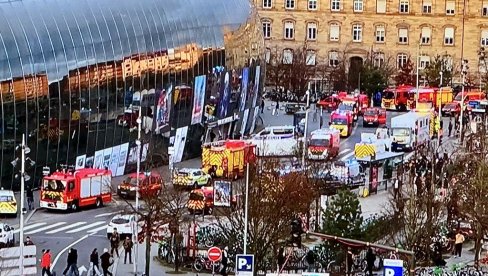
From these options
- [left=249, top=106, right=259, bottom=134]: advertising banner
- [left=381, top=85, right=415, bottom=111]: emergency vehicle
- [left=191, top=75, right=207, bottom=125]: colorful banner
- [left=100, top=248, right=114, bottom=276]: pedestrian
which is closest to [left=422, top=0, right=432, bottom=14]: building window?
[left=381, top=85, right=415, bottom=111]: emergency vehicle

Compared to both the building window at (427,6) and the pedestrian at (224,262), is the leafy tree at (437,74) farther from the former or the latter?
the pedestrian at (224,262)

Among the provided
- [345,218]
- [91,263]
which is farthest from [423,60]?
[91,263]

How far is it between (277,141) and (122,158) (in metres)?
13.0

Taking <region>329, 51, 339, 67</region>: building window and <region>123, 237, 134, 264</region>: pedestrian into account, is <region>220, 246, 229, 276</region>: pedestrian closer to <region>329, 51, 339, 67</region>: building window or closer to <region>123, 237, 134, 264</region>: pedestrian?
<region>123, 237, 134, 264</region>: pedestrian

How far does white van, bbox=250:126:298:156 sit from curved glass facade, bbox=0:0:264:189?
3061 millimetres

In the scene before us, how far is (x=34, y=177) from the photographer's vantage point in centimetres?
7288

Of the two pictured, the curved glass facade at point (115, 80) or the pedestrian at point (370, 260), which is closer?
the pedestrian at point (370, 260)

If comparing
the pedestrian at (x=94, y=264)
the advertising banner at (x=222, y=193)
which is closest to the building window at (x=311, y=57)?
the advertising banner at (x=222, y=193)

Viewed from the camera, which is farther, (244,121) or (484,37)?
(484,37)

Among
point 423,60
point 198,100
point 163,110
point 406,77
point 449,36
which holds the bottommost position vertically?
point 406,77

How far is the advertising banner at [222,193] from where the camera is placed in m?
63.6

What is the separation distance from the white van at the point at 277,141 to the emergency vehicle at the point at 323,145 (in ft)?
3.61

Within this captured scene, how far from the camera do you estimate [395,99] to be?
122750 mm

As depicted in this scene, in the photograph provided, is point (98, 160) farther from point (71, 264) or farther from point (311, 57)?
point (311, 57)
